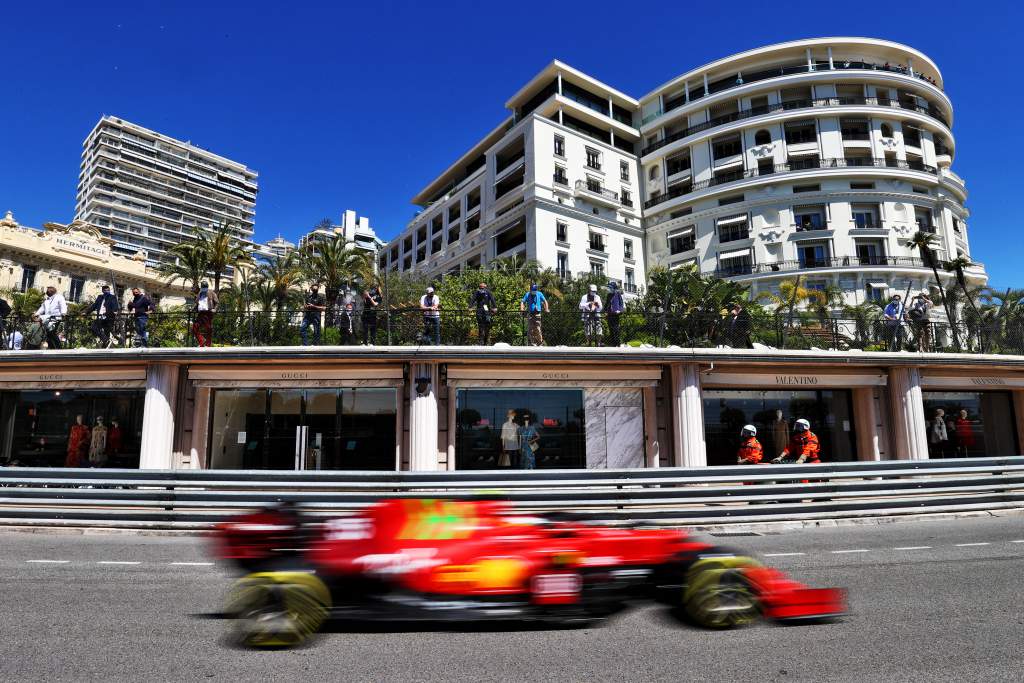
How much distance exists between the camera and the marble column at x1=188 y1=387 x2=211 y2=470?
587 inches

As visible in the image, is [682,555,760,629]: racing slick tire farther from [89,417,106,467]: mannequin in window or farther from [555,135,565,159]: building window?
[555,135,565,159]: building window

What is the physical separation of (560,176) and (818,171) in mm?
23079

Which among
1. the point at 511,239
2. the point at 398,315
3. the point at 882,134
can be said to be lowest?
the point at 398,315

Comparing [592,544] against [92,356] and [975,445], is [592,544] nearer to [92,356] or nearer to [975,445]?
[92,356]

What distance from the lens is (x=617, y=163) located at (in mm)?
59969

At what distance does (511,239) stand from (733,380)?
140ft

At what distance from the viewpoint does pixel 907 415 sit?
16203 millimetres

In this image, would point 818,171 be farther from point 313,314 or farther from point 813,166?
point 313,314

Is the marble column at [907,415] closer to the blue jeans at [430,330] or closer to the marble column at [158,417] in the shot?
the blue jeans at [430,330]

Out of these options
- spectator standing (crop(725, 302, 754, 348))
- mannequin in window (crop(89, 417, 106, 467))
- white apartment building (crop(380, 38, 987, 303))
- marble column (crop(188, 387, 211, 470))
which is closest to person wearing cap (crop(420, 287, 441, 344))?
marble column (crop(188, 387, 211, 470))

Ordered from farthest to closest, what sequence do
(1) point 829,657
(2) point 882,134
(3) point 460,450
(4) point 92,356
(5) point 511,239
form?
1. (5) point 511,239
2. (2) point 882,134
3. (3) point 460,450
4. (4) point 92,356
5. (1) point 829,657

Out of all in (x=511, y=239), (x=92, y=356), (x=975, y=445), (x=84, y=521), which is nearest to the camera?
(x=84, y=521)

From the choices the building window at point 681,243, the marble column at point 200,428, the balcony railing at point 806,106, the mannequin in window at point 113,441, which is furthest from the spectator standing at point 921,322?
the balcony railing at point 806,106

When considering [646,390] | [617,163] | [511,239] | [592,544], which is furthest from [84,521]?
[617,163]
